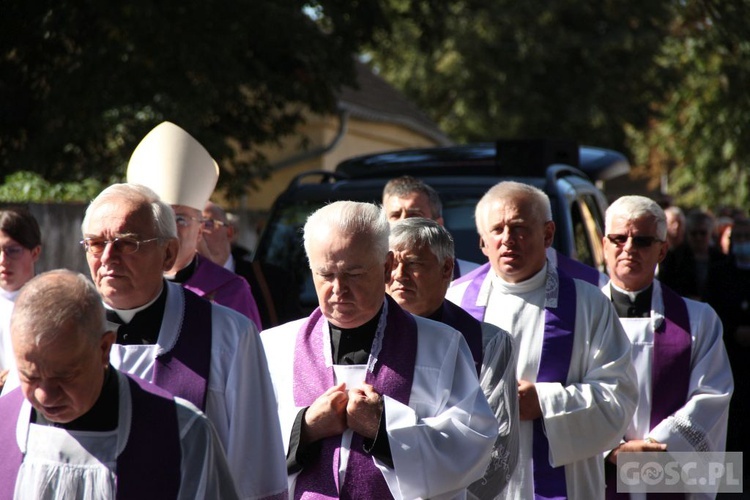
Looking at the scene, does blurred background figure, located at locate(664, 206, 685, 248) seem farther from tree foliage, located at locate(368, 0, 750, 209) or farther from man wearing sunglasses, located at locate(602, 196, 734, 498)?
tree foliage, located at locate(368, 0, 750, 209)

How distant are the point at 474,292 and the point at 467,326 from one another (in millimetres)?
750

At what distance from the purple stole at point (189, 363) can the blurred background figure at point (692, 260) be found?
18.1ft

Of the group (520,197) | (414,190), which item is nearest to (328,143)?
(414,190)

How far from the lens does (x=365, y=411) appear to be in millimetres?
3561

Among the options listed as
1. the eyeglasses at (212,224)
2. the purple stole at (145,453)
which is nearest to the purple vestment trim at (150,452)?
the purple stole at (145,453)

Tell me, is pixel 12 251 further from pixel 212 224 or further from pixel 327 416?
pixel 327 416

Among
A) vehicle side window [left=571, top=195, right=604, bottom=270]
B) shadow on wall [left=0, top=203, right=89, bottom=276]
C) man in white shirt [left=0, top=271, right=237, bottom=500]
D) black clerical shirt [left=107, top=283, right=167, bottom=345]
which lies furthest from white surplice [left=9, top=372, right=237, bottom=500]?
shadow on wall [left=0, top=203, right=89, bottom=276]

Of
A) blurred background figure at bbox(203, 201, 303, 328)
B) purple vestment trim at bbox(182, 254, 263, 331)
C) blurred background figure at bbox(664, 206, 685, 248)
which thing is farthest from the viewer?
blurred background figure at bbox(664, 206, 685, 248)

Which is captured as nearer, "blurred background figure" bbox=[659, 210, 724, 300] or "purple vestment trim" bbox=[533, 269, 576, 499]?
"purple vestment trim" bbox=[533, 269, 576, 499]

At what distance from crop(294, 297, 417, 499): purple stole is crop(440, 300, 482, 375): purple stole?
506 mm

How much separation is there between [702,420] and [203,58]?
303 inches

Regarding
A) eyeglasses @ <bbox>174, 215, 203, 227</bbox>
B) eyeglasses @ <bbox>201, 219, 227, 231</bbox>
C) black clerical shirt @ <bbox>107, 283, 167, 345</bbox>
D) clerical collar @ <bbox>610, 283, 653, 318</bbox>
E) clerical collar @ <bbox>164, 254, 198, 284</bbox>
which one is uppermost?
eyeglasses @ <bbox>201, 219, 227, 231</bbox>

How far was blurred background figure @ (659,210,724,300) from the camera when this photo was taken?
8.59 metres

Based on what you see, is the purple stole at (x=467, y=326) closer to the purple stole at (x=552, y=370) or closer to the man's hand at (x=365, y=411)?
the purple stole at (x=552, y=370)
